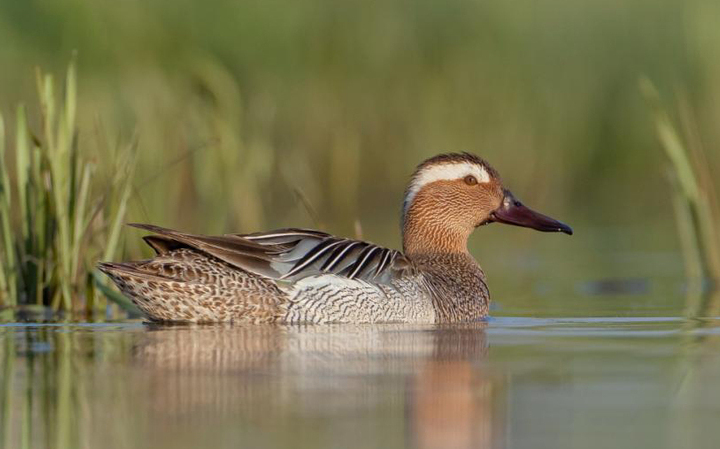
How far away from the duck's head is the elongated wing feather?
1.09m

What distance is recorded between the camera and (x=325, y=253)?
763 cm

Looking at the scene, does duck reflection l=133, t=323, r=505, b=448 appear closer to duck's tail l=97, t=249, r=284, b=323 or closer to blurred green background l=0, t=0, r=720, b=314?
duck's tail l=97, t=249, r=284, b=323

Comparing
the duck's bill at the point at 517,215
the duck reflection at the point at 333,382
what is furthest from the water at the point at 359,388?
the duck's bill at the point at 517,215

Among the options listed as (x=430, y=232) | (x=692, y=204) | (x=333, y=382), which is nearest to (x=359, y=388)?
(x=333, y=382)

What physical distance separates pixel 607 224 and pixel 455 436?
9778 mm

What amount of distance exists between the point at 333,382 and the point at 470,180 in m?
3.72

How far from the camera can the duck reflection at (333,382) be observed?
4551mm

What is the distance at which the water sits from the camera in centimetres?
438

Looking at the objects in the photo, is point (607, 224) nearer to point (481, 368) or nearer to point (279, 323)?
point (279, 323)

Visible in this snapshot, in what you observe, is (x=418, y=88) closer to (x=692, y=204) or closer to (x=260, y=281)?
(x=692, y=204)

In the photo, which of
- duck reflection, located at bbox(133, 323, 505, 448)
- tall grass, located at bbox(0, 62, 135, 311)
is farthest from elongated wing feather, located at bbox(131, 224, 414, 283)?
tall grass, located at bbox(0, 62, 135, 311)

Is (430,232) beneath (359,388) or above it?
above

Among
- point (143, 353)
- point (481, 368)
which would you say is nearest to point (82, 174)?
point (143, 353)

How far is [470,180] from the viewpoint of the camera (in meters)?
8.88
